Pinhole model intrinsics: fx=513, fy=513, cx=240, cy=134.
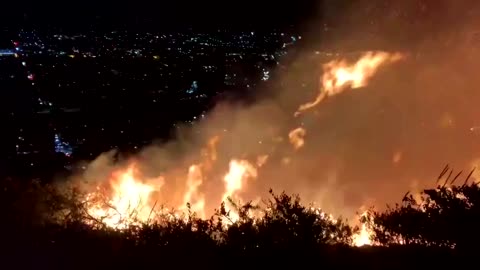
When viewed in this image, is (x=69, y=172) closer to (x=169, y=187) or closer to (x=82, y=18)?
(x=169, y=187)

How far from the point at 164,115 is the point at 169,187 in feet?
37.6

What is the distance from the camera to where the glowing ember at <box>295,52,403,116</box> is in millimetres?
24969

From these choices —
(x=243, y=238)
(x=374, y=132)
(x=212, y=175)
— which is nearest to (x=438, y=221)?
(x=243, y=238)

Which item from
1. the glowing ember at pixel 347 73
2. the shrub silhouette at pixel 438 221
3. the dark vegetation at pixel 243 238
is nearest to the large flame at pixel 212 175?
the glowing ember at pixel 347 73

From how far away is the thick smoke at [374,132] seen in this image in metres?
21.1

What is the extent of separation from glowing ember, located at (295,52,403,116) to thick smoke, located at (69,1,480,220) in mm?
412

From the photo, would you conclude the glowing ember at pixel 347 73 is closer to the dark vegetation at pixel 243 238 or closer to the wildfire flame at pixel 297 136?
the wildfire flame at pixel 297 136

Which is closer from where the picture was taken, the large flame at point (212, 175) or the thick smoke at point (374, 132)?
the large flame at point (212, 175)

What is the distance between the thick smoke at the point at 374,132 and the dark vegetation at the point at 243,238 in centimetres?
972

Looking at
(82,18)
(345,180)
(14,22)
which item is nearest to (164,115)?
(345,180)

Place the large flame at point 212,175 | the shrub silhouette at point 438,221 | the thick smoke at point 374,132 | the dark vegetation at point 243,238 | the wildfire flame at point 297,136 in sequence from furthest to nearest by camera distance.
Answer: the wildfire flame at point 297,136, the thick smoke at point 374,132, the large flame at point 212,175, the shrub silhouette at point 438,221, the dark vegetation at point 243,238

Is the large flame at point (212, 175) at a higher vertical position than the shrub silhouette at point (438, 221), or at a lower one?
higher

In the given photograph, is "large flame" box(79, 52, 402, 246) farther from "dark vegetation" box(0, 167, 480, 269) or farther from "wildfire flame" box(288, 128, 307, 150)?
"dark vegetation" box(0, 167, 480, 269)

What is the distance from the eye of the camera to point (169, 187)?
20.0 metres
